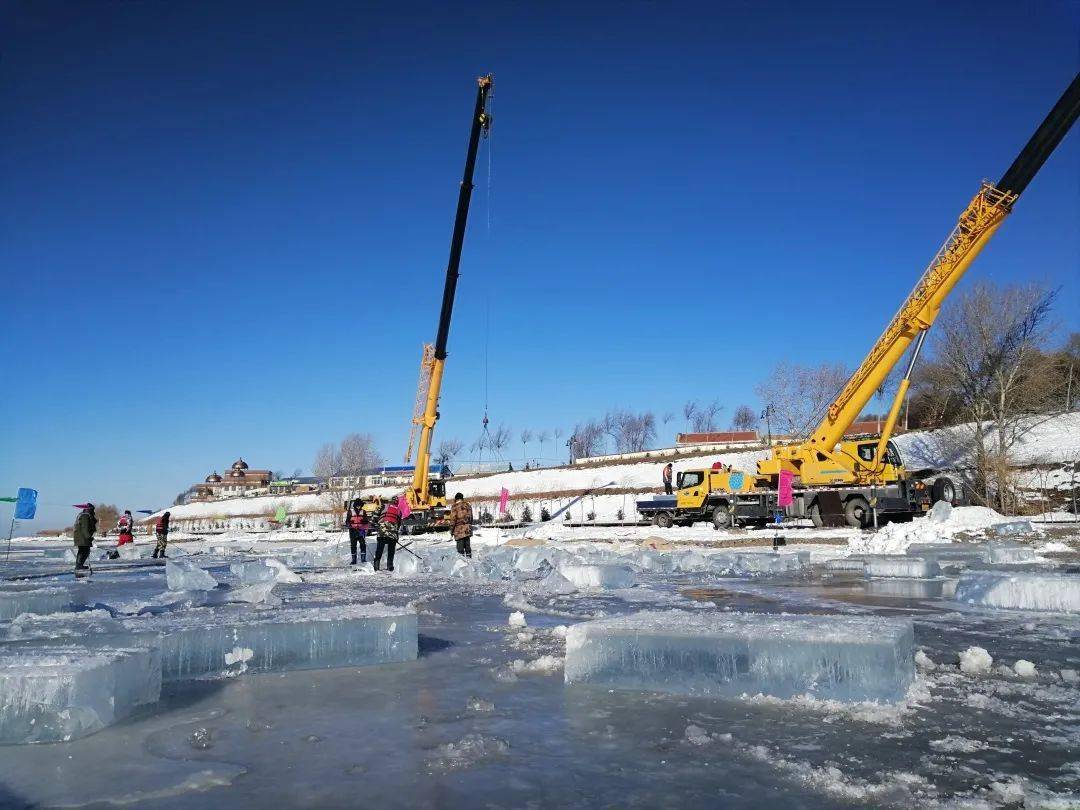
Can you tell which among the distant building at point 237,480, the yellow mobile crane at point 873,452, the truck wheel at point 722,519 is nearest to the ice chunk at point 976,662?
the yellow mobile crane at point 873,452

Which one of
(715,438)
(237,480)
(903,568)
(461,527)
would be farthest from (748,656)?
(237,480)

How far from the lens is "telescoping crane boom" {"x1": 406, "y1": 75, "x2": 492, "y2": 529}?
96.6ft

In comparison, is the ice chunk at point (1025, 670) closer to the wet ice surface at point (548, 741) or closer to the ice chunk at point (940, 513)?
the wet ice surface at point (548, 741)

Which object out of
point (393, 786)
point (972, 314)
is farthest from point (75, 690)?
point (972, 314)

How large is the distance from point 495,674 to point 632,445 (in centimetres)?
9901

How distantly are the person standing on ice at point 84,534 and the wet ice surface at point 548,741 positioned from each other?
12688 millimetres

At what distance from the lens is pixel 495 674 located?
449cm

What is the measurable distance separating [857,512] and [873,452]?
202 centimetres

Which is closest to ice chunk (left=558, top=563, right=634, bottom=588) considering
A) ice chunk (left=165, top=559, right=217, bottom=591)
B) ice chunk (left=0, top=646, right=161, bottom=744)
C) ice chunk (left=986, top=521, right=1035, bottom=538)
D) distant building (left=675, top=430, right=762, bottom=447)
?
ice chunk (left=165, top=559, right=217, bottom=591)

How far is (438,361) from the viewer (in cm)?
3134

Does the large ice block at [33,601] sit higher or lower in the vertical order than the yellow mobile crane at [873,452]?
lower

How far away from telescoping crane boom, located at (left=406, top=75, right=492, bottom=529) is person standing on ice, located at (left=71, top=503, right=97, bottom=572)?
55.7 ft

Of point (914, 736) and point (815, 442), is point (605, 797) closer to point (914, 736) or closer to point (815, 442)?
point (914, 736)

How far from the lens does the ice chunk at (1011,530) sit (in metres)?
17.1
